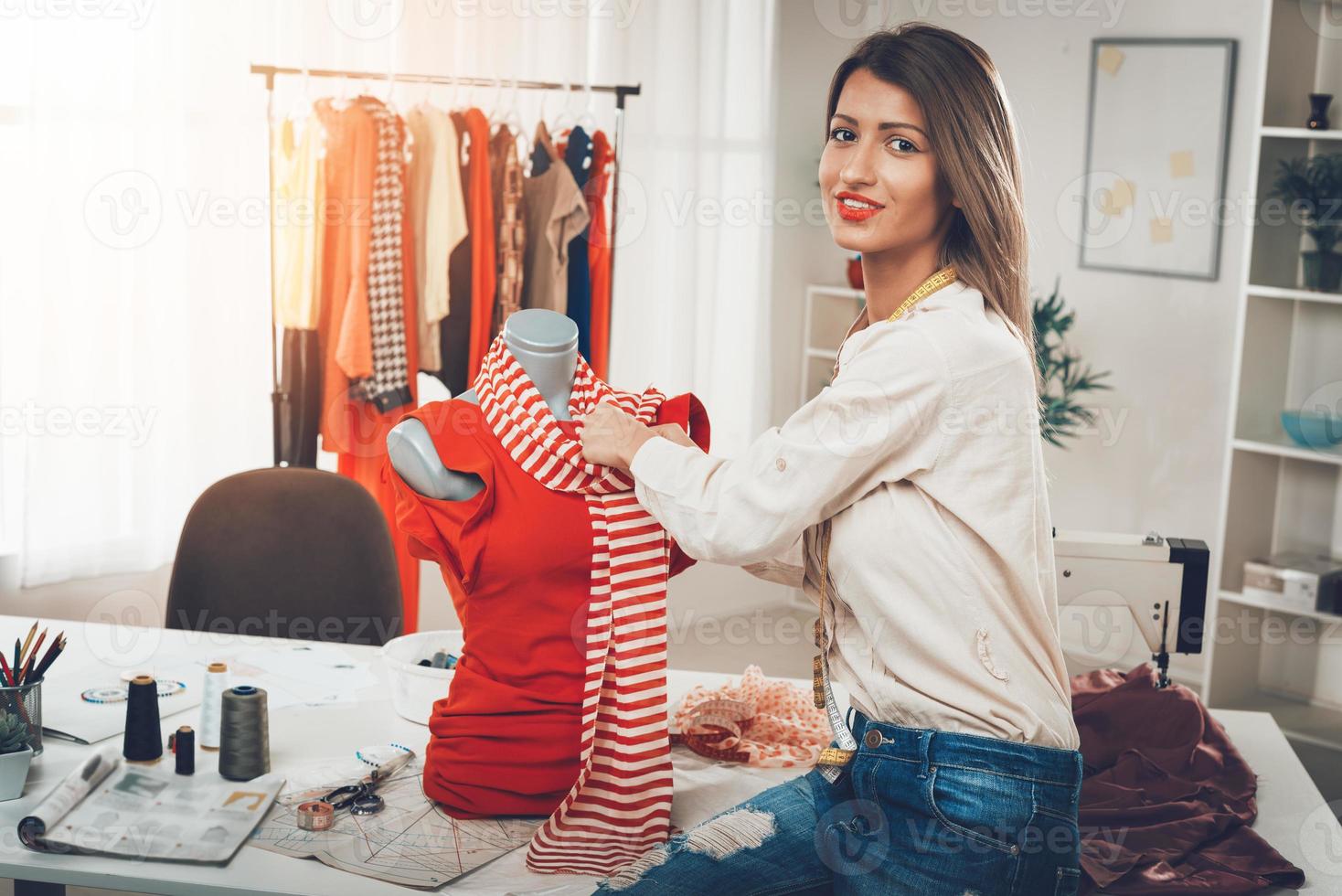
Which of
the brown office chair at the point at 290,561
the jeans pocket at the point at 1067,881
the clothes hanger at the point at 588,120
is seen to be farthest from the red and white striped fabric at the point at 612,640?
the clothes hanger at the point at 588,120

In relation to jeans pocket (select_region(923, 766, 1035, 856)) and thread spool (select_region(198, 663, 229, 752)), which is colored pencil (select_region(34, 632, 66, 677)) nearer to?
thread spool (select_region(198, 663, 229, 752))

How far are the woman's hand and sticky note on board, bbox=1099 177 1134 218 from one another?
327 cm

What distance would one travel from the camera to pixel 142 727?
1918 millimetres

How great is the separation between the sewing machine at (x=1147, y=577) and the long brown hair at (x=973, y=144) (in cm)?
56

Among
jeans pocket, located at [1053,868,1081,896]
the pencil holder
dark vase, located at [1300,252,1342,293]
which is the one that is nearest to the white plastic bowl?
the pencil holder

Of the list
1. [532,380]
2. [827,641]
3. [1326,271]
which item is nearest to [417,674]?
[532,380]

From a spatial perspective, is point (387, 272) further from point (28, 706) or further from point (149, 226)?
point (28, 706)

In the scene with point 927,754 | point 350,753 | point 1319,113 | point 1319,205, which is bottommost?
point 350,753

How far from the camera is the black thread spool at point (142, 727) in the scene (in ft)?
6.28

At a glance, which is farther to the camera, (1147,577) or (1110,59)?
(1110,59)

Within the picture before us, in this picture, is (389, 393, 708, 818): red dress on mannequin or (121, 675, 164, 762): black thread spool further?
(121, 675, 164, 762): black thread spool

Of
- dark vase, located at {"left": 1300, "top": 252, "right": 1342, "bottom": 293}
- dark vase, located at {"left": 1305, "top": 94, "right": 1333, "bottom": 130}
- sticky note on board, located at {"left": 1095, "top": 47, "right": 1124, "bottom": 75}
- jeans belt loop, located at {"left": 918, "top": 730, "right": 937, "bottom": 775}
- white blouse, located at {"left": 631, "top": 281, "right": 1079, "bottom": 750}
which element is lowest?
jeans belt loop, located at {"left": 918, "top": 730, "right": 937, "bottom": 775}

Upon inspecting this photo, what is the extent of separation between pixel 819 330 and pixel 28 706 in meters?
3.82

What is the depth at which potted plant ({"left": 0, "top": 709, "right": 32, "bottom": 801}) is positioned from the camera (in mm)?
1800
